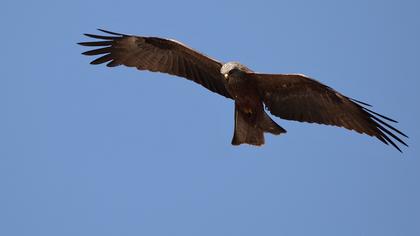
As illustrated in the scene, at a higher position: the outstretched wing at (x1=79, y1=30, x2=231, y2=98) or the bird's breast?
the outstretched wing at (x1=79, y1=30, x2=231, y2=98)

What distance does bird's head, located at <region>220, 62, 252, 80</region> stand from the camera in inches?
440

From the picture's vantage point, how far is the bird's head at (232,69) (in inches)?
440

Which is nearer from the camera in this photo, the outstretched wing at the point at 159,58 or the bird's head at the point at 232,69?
the bird's head at the point at 232,69

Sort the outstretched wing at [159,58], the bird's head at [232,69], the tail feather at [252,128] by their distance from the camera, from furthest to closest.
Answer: the outstretched wing at [159,58], the tail feather at [252,128], the bird's head at [232,69]

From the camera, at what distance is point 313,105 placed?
38.1ft

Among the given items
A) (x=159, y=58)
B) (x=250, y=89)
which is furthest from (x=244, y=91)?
(x=159, y=58)

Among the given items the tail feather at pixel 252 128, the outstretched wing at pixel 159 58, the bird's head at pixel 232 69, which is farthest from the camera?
the outstretched wing at pixel 159 58

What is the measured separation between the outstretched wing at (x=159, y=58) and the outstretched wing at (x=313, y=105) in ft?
2.71

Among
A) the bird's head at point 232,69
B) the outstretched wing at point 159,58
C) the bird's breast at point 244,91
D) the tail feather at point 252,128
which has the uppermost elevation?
the outstretched wing at point 159,58

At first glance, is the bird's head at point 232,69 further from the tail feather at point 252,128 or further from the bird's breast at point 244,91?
the tail feather at point 252,128

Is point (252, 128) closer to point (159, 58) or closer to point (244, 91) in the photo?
point (244, 91)

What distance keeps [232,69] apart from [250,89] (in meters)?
0.46

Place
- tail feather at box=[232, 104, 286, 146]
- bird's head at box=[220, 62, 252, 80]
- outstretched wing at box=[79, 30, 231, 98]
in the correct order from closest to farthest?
bird's head at box=[220, 62, 252, 80]
tail feather at box=[232, 104, 286, 146]
outstretched wing at box=[79, 30, 231, 98]

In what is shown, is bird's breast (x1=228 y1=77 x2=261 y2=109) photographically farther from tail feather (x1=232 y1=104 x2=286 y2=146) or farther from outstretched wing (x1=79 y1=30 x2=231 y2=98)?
outstretched wing (x1=79 y1=30 x2=231 y2=98)
